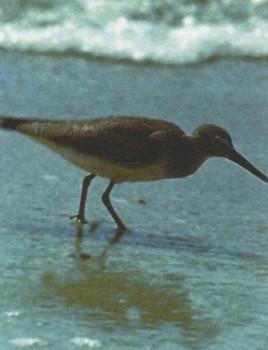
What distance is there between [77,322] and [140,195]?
191 cm

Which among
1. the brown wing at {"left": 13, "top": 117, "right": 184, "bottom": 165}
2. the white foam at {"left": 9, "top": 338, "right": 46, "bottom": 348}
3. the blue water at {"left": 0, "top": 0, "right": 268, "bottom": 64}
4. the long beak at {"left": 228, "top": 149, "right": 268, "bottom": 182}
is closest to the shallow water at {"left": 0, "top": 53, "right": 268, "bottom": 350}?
the white foam at {"left": 9, "top": 338, "right": 46, "bottom": 348}

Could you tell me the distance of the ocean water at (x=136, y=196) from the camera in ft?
14.8

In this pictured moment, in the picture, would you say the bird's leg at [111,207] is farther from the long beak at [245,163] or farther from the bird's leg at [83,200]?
the long beak at [245,163]

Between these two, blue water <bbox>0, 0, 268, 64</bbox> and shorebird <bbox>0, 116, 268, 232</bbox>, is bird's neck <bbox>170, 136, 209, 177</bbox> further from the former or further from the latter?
blue water <bbox>0, 0, 268, 64</bbox>

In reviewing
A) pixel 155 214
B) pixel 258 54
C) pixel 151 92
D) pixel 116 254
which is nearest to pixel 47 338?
pixel 116 254

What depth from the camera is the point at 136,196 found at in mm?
6293

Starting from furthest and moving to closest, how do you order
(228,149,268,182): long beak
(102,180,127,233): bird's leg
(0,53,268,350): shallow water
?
(228,149,268,182): long beak → (102,180,127,233): bird's leg → (0,53,268,350): shallow water

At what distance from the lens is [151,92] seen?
8289mm

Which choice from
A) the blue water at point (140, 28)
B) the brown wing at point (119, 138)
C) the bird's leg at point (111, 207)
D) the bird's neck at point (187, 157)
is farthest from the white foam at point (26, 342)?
the blue water at point (140, 28)

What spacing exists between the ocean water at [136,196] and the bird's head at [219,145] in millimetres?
172

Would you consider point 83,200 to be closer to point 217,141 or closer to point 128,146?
point 128,146

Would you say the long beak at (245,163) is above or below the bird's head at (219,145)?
below

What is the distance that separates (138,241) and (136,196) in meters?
0.68

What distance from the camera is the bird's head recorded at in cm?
612
